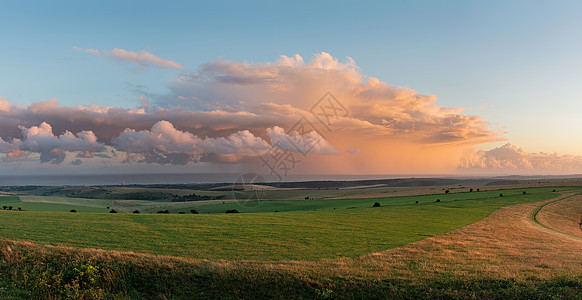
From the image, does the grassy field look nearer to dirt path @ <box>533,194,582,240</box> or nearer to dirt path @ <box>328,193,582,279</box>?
dirt path @ <box>328,193,582,279</box>

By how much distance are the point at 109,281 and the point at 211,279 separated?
4366mm

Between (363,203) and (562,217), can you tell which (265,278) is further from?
(363,203)

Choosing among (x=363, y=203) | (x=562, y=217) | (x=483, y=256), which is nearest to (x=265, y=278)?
(x=483, y=256)

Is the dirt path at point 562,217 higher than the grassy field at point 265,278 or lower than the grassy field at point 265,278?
lower

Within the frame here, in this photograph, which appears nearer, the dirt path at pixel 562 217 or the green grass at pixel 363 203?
the dirt path at pixel 562 217

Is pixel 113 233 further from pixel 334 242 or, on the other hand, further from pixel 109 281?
pixel 334 242

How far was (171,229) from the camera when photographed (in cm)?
2827

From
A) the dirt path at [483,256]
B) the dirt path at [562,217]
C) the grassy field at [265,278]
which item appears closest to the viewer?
the grassy field at [265,278]

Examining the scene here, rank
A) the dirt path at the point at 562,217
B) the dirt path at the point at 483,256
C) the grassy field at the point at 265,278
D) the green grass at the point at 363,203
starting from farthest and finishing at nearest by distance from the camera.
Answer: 1. the green grass at the point at 363,203
2. the dirt path at the point at 562,217
3. the dirt path at the point at 483,256
4. the grassy field at the point at 265,278

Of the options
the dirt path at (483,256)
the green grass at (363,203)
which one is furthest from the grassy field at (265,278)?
the green grass at (363,203)

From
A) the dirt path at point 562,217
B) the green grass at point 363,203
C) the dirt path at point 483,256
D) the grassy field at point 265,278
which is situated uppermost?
the grassy field at point 265,278

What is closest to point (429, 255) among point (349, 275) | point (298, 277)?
point (349, 275)

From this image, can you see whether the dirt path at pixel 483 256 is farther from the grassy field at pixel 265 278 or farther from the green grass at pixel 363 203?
the green grass at pixel 363 203

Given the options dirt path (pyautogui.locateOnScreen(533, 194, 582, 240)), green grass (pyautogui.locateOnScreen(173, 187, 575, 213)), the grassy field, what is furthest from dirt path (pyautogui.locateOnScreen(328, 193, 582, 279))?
green grass (pyautogui.locateOnScreen(173, 187, 575, 213))
